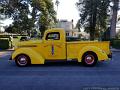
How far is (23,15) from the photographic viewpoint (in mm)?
54469

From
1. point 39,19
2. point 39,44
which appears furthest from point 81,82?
point 39,19

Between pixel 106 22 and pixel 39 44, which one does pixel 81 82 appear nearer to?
pixel 39 44

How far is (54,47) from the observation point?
15375mm

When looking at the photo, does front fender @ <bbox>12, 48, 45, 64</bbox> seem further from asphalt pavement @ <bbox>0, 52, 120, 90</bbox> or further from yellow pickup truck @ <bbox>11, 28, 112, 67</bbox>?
asphalt pavement @ <bbox>0, 52, 120, 90</bbox>

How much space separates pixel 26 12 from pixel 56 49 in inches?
1633

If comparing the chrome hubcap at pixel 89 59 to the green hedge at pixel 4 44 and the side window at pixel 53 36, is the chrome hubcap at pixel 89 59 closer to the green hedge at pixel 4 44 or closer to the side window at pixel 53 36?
the side window at pixel 53 36

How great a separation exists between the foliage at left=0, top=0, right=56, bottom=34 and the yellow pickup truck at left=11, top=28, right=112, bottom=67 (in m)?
38.4

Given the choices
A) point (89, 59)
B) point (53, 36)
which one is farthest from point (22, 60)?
Answer: point (89, 59)

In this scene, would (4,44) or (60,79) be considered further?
(4,44)

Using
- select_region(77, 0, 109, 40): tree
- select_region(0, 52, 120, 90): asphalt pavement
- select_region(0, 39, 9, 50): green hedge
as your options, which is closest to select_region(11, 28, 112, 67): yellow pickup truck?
select_region(0, 52, 120, 90): asphalt pavement

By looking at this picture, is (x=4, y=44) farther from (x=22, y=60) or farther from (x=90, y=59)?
(x=90, y=59)

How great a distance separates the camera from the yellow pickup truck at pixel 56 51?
49.8 feet

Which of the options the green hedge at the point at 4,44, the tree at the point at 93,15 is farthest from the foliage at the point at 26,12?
the green hedge at the point at 4,44

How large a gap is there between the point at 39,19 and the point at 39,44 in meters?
45.9
